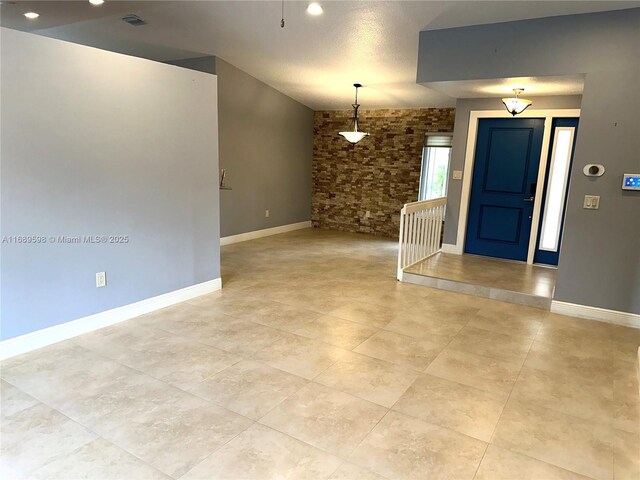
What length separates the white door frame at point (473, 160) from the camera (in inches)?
206

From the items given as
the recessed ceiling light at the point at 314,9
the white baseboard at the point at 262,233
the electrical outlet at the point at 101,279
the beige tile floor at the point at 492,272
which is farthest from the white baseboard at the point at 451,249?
the electrical outlet at the point at 101,279

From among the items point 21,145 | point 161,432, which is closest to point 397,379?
point 161,432

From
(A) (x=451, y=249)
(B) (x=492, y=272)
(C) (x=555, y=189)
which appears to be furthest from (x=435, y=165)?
(B) (x=492, y=272)

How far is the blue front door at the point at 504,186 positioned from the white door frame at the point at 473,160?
A: 2.3 inches

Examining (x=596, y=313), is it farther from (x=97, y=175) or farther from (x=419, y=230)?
(x=97, y=175)

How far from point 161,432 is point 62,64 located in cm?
259

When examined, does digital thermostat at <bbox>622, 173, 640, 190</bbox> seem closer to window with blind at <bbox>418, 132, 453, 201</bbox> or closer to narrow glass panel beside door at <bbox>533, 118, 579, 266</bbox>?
narrow glass panel beside door at <bbox>533, 118, 579, 266</bbox>

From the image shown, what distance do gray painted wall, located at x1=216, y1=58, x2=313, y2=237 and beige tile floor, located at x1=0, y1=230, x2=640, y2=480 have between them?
10.4ft

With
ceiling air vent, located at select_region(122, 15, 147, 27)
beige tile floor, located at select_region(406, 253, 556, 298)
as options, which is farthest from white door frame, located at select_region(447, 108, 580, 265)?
ceiling air vent, located at select_region(122, 15, 147, 27)

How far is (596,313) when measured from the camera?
3.93 m

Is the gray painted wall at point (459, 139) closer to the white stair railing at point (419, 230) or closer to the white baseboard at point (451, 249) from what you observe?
the white baseboard at point (451, 249)

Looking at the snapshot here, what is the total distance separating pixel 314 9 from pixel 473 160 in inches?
121

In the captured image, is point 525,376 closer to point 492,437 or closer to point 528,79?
point 492,437

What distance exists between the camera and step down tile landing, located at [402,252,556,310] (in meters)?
4.30
